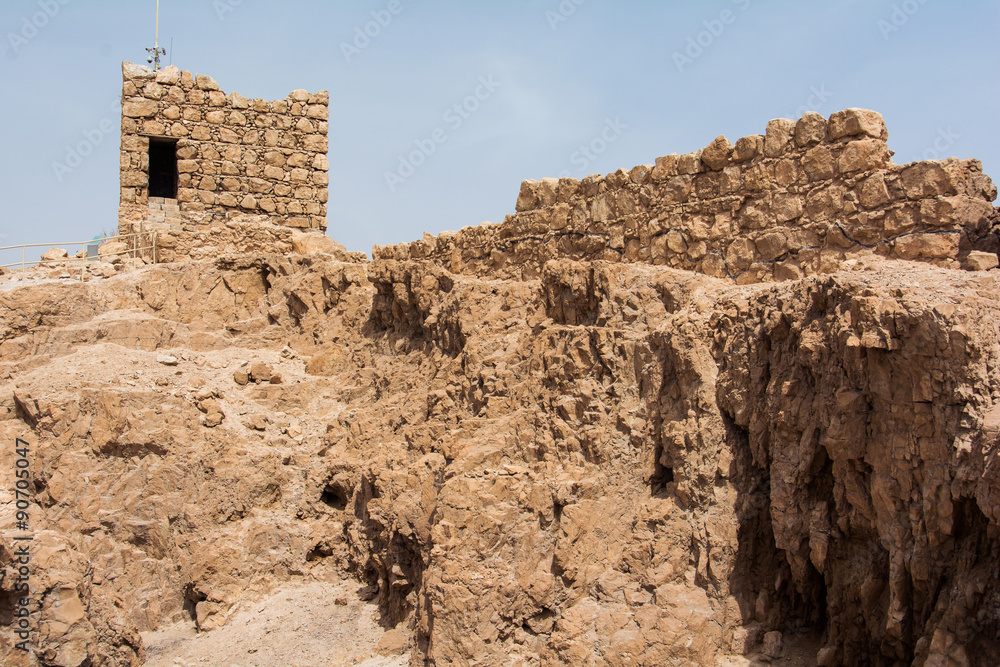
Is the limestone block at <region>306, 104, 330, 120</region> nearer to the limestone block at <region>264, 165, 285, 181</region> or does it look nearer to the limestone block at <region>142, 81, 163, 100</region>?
the limestone block at <region>264, 165, 285, 181</region>

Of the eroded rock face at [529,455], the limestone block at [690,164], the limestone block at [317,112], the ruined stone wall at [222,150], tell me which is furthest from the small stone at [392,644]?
the limestone block at [317,112]

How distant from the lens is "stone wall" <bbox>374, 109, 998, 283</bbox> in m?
7.54

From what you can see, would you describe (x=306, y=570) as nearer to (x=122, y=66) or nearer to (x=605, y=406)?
(x=605, y=406)

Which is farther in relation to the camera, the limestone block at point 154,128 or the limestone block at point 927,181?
the limestone block at point 154,128

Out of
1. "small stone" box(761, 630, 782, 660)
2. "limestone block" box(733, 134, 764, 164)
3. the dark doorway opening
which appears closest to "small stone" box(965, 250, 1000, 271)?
Answer: "limestone block" box(733, 134, 764, 164)

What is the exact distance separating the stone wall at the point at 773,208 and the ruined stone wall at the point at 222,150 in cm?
551

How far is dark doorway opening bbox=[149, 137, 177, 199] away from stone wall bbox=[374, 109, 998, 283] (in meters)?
8.58

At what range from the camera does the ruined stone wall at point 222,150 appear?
14.7 meters

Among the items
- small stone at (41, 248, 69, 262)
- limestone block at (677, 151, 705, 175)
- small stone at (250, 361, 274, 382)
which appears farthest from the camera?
small stone at (41, 248, 69, 262)

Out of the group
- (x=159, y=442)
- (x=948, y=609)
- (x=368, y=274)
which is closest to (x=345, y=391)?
(x=368, y=274)

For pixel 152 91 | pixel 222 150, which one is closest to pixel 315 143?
pixel 222 150

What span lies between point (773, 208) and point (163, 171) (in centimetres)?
1190

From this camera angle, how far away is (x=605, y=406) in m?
8.98

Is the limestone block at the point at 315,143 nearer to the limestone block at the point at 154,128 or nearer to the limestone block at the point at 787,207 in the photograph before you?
the limestone block at the point at 154,128
